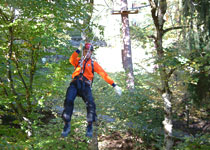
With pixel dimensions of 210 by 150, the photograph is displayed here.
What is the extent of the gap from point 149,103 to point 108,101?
75.7 inches

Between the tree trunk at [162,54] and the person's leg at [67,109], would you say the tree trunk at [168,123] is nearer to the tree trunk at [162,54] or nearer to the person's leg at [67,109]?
the tree trunk at [162,54]

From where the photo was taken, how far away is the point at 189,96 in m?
8.59

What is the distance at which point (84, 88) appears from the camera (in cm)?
401

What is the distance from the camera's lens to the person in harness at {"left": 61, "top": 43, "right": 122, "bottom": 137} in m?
3.94

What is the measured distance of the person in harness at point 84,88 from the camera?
155 inches

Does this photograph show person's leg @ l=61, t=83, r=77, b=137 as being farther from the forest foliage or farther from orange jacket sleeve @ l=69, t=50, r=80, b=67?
the forest foliage

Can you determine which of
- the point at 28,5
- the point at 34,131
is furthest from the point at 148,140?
the point at 28,5

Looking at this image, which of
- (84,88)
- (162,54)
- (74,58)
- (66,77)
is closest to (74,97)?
(84,88)

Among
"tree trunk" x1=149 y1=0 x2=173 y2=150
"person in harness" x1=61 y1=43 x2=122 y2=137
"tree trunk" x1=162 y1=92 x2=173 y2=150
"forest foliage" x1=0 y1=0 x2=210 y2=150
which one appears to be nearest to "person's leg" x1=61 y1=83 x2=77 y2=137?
"person in harness" x1=61 y1=43 x2=122 y2=137

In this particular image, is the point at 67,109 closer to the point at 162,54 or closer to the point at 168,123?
the point at 162,54

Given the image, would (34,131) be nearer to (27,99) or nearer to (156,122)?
(27,99)

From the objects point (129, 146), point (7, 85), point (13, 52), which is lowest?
point (129, 146)

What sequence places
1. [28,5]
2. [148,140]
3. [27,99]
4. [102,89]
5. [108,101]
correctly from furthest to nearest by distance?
1. [148,140]
2. [102,89]
3. [108,101]
4. [27,99]
5. [28,5]

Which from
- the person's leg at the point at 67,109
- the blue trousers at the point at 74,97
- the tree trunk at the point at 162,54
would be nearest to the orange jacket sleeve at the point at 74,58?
the blue trousers at the point at 74,97
